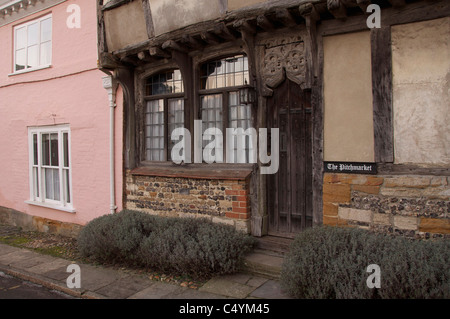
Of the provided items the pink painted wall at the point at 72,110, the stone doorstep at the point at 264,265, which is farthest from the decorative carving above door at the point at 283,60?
the pink painted wall at the point at 72,110

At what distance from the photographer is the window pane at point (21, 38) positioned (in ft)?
32.7

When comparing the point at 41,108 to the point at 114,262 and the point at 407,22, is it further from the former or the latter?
the point at 407,22

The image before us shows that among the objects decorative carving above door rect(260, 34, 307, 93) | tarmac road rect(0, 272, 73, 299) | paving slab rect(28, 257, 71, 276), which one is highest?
decorative carving above door rect(260, 34, 307, 93)

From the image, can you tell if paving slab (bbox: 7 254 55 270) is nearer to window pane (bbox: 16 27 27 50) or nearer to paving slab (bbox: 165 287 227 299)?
paving slab (bbox: 165 287 227 299)

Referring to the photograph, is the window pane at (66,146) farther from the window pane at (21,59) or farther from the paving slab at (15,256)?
the window pane at (21,59)

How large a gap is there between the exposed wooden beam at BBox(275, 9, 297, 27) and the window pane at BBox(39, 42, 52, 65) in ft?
22.3

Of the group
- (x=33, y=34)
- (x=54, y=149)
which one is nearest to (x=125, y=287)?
(x=54, y=149)

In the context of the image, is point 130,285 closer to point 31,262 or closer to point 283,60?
point 31,262

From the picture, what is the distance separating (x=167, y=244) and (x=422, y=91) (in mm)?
4148

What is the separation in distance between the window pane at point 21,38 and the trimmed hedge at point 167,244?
6.16 meters

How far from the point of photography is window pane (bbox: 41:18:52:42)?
9.38 m

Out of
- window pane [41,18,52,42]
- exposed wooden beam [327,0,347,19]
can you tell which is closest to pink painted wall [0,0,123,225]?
window pane [41,18,52,42]

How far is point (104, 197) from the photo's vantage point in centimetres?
821
